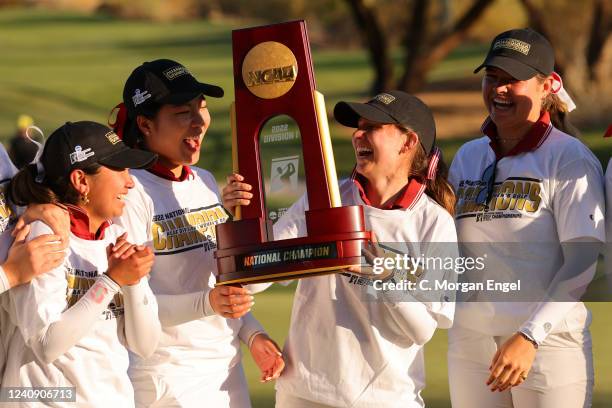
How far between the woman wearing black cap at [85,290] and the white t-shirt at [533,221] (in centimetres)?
128

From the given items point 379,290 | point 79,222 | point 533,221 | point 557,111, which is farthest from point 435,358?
point 79,222

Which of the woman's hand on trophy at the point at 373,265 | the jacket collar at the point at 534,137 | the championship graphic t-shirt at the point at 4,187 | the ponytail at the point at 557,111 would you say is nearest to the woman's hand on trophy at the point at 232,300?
the woman's hand on trophy at the point at 373,265

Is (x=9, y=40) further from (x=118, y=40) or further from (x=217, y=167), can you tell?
(x=217, y=167)

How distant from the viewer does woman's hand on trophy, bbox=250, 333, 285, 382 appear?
413 cm

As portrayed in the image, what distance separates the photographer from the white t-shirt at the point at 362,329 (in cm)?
400

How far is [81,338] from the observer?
149 inches

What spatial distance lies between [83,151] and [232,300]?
2.30 feet

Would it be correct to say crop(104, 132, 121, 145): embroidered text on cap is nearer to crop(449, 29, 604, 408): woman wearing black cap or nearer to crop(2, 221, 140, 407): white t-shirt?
crop(2, 221, 140, 407): white t-shirt

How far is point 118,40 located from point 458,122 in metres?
12.9

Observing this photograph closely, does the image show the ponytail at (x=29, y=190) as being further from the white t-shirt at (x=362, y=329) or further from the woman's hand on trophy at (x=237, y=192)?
the white t-shirt at (x=362, y=329)

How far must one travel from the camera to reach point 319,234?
3.83m

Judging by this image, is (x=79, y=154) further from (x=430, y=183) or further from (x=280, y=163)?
(x=430, y=183)

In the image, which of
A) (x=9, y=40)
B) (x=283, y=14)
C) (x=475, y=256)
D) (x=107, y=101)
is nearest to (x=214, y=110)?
(x=107, y=101)

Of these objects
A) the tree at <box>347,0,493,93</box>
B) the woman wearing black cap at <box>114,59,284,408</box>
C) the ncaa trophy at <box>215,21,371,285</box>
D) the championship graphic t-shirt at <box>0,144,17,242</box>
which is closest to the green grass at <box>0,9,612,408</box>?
the tree at <box>347,0,493,93</box>
